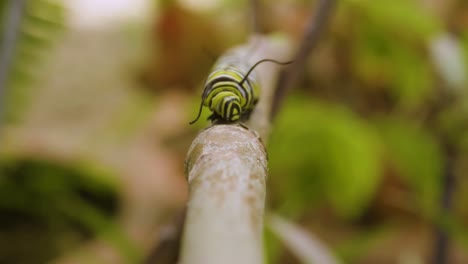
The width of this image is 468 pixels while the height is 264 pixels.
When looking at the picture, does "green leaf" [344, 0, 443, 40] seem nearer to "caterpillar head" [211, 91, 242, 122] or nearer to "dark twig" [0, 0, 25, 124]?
"dark twig" [0, 0, 25, 124]

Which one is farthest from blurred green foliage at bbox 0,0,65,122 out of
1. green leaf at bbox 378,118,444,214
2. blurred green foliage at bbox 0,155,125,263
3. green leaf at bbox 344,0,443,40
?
green leaf at bbox 378,118,444,214

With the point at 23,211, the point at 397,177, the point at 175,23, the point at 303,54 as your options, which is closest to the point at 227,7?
the point at 175,23

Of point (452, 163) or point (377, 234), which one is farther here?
point (377, 234)

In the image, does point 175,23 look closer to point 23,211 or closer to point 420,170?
point 23,211

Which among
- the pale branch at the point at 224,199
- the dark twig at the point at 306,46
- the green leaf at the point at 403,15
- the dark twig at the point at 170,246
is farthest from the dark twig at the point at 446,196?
the pale branch at the point at 224,199

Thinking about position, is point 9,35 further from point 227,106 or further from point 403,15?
point 227,106

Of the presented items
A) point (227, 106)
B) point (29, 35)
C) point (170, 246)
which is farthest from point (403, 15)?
point (227, 106)
